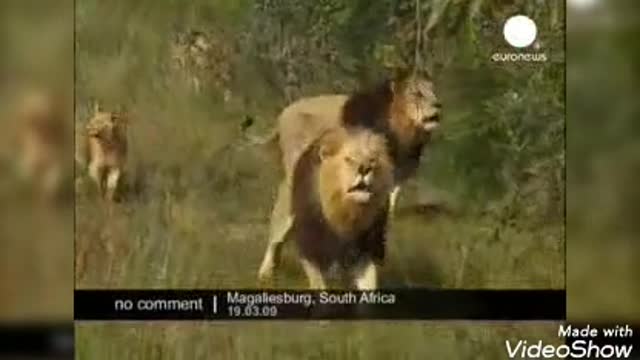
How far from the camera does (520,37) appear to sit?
1.01 m

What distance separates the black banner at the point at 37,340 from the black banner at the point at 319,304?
27 mm

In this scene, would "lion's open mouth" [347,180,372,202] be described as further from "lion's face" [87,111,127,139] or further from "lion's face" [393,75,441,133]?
"lion's face" [87,111,127,139]

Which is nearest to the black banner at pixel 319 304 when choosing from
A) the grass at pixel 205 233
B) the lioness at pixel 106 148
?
the grass at pixel 205 233

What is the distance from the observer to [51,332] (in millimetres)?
1008

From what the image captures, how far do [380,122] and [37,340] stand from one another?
423 mm

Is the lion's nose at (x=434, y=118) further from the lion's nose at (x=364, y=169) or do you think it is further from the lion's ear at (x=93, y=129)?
the lion's ear at (x=93, y=129)

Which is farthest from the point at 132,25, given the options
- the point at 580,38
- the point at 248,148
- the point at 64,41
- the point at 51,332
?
the point at 580,38

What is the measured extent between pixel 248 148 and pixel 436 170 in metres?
0.20

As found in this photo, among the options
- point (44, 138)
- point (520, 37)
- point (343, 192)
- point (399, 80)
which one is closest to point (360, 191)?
point (343, 192)

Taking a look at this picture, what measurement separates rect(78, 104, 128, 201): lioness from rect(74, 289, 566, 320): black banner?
0.11 m

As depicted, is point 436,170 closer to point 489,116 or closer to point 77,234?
point 489,116

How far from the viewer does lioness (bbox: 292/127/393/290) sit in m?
1.01

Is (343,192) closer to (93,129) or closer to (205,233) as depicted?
(205,233)

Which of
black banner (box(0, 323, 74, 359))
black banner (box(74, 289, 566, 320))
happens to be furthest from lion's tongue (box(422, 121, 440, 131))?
black banner (box(0, 323, 74, 359))
